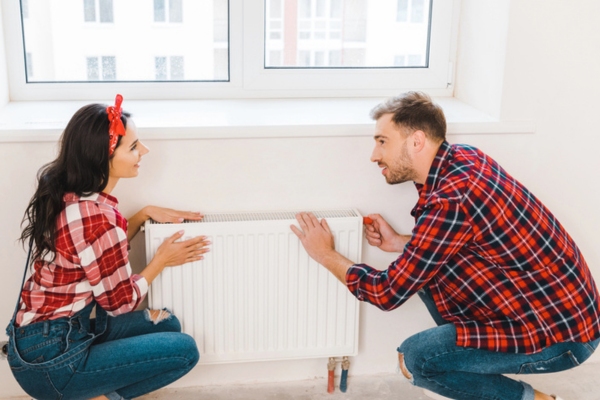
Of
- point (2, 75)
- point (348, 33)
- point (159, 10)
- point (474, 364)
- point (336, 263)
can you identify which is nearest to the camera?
point (474, 364)

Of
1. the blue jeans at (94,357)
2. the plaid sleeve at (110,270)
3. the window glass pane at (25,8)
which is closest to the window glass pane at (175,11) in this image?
the window glass pane at (25,8)

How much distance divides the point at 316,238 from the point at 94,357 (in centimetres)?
64

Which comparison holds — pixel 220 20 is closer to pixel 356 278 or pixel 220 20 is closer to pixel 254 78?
pixel 254 78

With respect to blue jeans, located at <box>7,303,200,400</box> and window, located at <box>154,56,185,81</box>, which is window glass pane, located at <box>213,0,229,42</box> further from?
blue jeans, located at <box>7,303,200,400</box>

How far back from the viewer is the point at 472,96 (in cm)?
230

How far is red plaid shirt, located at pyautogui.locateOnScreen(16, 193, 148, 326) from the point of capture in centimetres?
165

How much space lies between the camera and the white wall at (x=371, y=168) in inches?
77.9

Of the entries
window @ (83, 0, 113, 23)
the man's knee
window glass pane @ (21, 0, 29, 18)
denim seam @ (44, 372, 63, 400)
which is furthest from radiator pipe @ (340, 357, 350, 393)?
window glass pane @ (21, 0, 29, 18)

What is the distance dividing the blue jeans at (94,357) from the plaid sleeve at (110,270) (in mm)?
86

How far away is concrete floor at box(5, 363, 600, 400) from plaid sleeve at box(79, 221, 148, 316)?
0.50 meters

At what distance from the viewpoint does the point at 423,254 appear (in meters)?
1.65

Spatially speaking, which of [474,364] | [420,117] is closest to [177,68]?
[420,117]

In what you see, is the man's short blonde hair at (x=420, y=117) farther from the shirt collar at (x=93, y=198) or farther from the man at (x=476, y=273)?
the shirt collar at (x=93, y=198)

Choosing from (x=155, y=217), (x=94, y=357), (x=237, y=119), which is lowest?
(x=94, y=357)
